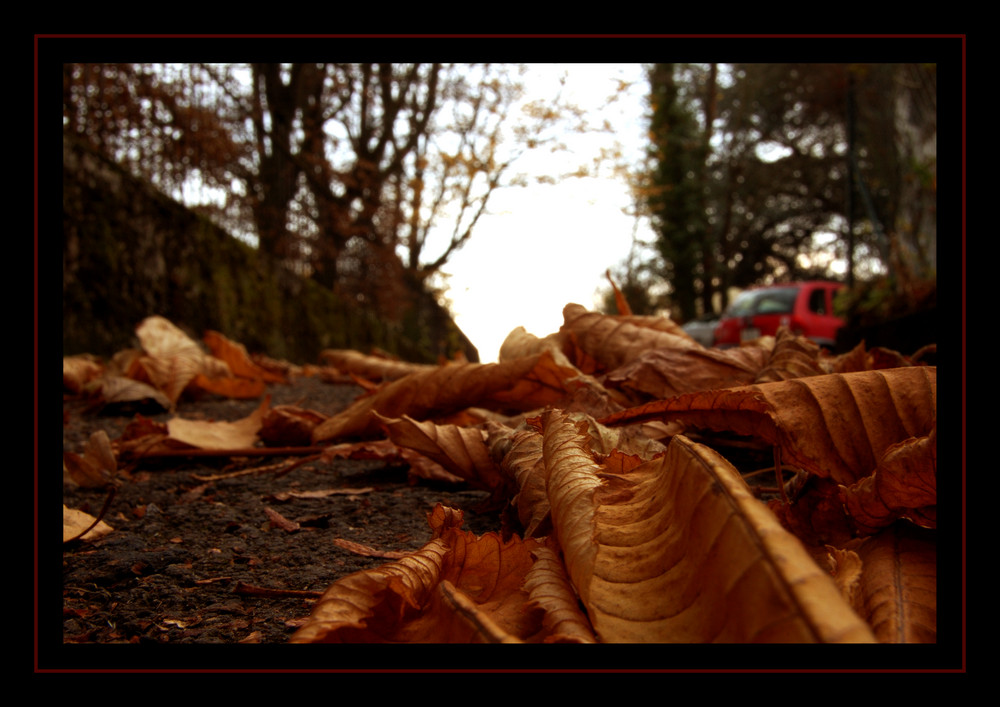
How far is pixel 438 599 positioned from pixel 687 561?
221 millimetres

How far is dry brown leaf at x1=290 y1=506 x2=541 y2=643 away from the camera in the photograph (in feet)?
1.77

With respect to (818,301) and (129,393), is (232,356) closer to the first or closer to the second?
(129,393)

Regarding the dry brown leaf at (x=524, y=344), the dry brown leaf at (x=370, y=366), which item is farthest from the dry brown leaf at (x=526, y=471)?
the dry brown leaf at (x=370, y=366)

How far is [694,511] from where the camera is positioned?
52 cm

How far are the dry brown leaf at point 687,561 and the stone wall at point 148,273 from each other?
3.07 meters

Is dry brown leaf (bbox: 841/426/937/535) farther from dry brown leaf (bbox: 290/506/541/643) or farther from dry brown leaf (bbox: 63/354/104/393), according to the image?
dry brown leaf (bbox: 63/354/104/393)

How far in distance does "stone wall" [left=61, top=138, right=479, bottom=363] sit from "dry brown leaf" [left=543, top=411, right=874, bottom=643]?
307 centimetres

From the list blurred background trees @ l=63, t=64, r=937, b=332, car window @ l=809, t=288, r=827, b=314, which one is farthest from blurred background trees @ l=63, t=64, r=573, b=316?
car window @ l=809, t=288, r=827, b=314

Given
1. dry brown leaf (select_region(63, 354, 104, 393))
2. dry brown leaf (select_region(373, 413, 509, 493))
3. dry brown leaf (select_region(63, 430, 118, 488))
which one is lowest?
dry brown leaf (select_region(63, 430, 118, 488))

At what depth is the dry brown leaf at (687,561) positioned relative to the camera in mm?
377

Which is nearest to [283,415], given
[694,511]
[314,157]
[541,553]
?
[541,553]

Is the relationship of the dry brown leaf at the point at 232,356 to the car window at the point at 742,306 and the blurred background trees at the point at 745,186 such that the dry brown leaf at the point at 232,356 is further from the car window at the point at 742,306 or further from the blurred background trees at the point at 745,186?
the blurred background trees at the point at 745,186
